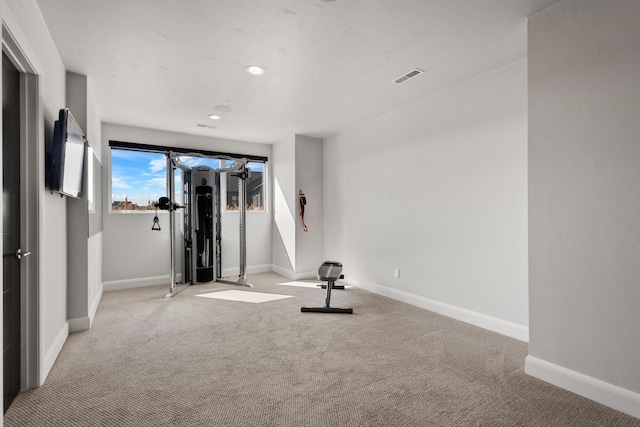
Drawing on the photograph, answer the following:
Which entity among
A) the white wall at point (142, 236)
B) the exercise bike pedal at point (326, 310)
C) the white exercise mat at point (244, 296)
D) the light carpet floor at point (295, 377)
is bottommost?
the light carpet floor at point (295, 377)

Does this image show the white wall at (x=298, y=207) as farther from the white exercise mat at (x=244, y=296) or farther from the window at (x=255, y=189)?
the white exercise mat at (x=244, y=296)

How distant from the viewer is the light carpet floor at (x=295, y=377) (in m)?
1.85

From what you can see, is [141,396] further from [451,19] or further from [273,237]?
[273,237]

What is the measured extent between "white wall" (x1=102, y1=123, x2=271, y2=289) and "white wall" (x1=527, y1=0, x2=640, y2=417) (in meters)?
4.75

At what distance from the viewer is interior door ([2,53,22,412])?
1.93 m

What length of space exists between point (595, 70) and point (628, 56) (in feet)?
0.51

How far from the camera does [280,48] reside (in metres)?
2.67

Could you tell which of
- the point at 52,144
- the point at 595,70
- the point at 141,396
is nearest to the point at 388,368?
the point at 141,396

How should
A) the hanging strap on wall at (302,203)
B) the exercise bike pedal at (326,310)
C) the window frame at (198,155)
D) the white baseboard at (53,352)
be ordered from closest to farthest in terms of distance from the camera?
the white baseboard at (53,352) < the exercise bike pedal at (326,310) < the window frame at (198,155) < the hanging strap on wall at (302,203)

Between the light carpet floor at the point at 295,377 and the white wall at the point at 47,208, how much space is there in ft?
0.78

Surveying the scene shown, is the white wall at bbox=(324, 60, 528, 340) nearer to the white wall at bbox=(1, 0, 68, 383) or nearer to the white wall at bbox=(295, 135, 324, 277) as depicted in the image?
the white wall at bbox=(295, 135, 324, 277)

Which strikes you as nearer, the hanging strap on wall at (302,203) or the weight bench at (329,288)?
the weight bench at (329,288)

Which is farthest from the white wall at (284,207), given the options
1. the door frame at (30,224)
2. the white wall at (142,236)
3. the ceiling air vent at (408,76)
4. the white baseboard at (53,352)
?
the door frame at (30,224)

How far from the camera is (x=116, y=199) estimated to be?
16.3 feet
